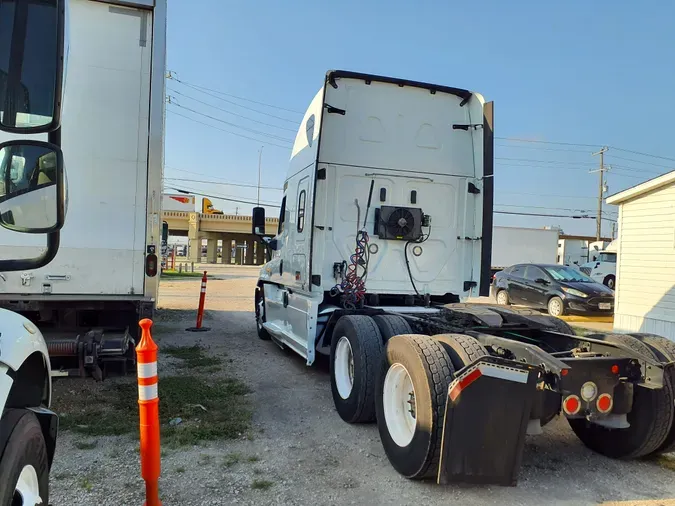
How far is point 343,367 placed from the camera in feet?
16.8

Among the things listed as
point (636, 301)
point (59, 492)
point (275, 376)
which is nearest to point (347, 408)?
point (275, 376)

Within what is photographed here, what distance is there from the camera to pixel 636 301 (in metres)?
11.0

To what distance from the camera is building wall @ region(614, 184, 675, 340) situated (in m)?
10.2

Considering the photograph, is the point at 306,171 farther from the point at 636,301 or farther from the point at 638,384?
the point at 636,301

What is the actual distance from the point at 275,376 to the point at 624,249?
9.14 meters

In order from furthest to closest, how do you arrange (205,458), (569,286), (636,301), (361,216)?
(569,286) < (636,301) < (361,216) < (205,458)

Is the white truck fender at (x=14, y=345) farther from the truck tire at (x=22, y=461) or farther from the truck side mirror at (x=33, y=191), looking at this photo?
the truck side mirror at (x=33, y=191)

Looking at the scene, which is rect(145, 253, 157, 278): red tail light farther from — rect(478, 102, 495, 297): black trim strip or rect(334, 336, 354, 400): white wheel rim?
rect(478, 102, 495, 297): black trim strip

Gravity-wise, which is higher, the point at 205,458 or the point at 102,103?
the point at 102,103

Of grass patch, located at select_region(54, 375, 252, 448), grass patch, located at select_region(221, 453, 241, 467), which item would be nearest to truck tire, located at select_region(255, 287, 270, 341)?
grass patch, located at select_region(54, 375, 252, 448)

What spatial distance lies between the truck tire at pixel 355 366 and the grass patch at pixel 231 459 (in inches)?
46.5

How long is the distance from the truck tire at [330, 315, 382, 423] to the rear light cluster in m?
1.65

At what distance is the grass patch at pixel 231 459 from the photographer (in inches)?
149

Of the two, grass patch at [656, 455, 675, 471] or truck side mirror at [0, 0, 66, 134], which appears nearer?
truck side mirror at [0, 0, 66, 134]
